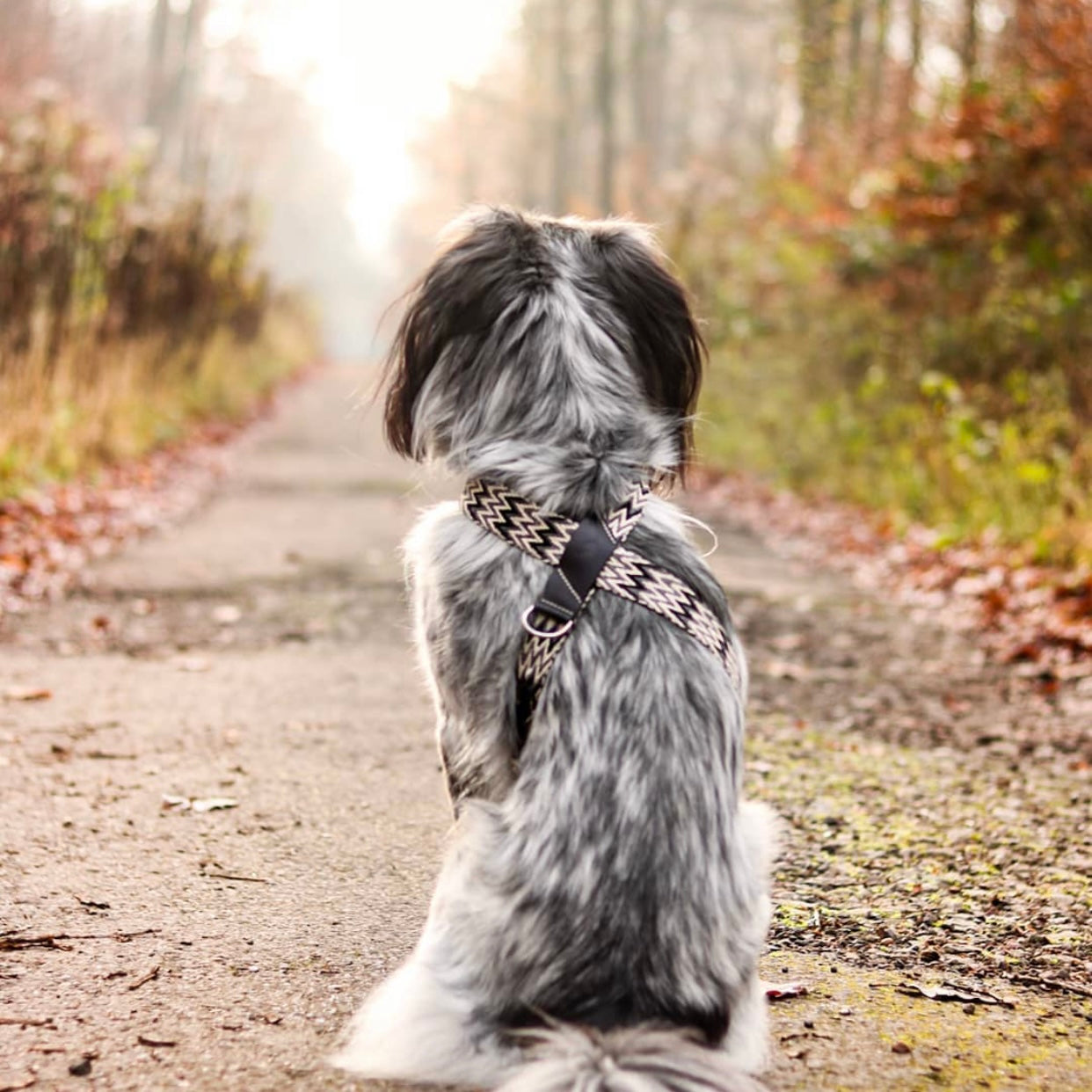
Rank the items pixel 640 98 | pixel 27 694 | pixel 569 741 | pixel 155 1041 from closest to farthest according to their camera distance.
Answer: pixel 569 741, pixel 155 1041, pixel 27 694, pixel 640 98

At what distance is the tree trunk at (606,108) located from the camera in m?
28.0

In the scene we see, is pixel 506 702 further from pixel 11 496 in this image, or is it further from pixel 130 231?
pixel 130 231

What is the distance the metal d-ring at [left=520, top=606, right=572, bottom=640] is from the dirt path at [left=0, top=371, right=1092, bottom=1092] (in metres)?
1.00

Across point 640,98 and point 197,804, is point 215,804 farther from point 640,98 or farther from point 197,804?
point 640,98

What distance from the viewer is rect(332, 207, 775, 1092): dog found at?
7.75 feet

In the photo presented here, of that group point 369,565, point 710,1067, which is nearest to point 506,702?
point 710,1067

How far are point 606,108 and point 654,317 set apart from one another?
26.6 metres

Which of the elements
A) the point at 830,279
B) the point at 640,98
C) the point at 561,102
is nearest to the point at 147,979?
the point at 830,279

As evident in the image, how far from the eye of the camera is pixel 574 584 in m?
2.62

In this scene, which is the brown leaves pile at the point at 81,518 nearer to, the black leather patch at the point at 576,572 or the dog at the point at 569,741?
the dog at the point at 569,741

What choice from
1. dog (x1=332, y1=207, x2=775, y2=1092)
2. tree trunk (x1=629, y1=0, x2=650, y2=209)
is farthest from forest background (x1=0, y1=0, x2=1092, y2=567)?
tree trunk (x1=629, y1=0, x2=650, y2=209)

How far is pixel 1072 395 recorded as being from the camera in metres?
9.49

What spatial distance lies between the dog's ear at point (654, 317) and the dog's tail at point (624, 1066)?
1.43 m

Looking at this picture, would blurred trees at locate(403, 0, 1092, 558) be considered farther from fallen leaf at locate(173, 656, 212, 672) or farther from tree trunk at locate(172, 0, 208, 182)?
tree trunk at locate(172, 0, 208, 182)
